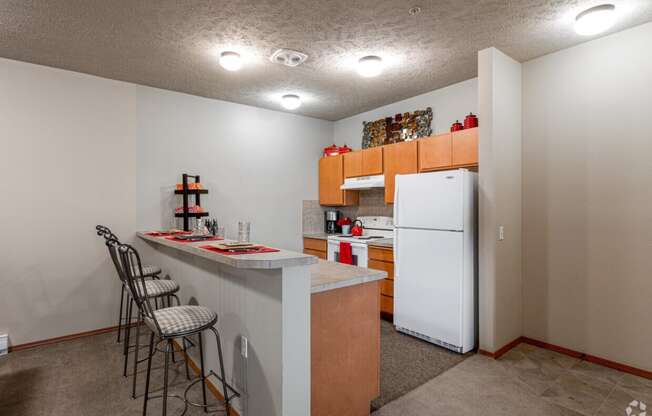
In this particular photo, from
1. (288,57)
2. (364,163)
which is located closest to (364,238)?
(364,163)

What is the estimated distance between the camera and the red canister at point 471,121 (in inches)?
137

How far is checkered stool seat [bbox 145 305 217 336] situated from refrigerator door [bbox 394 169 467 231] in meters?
2.14

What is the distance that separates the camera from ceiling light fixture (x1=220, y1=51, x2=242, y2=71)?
3031 millimetres

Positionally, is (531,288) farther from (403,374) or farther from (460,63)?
(460,63)

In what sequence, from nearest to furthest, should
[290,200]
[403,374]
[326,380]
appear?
[326,380], [403,374], [290,200]

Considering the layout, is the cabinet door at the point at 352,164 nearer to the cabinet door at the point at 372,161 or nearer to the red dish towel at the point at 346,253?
the cabinet door at the point at 372,161

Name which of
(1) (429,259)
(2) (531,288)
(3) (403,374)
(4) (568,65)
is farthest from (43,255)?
(4) (568,65)

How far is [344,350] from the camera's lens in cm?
197

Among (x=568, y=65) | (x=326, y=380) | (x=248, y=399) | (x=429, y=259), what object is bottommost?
(x=248, y=399)

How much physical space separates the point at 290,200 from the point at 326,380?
3.47 m

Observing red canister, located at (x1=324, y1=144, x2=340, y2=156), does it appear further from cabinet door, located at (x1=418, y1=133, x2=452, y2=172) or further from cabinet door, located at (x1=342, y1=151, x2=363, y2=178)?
cabinet door, located at (x1=418, y1=133, x2=452, y2=172)

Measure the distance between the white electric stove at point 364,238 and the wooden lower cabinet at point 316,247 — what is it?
0.48 feet

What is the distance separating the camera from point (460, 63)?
11.0 feet

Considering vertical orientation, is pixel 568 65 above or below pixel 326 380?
above
